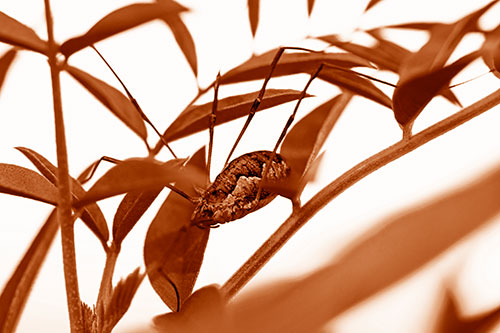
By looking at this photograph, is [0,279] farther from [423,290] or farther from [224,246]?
[423,290]

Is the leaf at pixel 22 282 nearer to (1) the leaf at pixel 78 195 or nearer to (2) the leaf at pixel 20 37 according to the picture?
(1) the leaf at pixel 78 195

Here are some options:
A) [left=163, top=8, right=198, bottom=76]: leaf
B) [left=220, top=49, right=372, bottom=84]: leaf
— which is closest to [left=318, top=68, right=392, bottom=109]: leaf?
[left=220, top=49, right=372, bottom=84]: leaf

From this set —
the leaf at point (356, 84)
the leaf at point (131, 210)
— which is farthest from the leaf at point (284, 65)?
the leaf at point (131, 210)

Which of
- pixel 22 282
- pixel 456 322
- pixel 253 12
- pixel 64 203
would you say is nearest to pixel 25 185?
pixel 64 203

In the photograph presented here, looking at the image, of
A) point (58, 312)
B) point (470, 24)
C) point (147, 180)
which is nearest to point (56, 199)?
point (147, 180)

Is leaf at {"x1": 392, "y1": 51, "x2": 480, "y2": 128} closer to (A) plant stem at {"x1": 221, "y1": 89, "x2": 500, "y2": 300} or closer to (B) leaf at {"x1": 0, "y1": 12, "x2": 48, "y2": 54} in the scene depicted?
(A) plant stem at {"x1": 221, "y1": 89, "x2": 500, "y2": 300}
